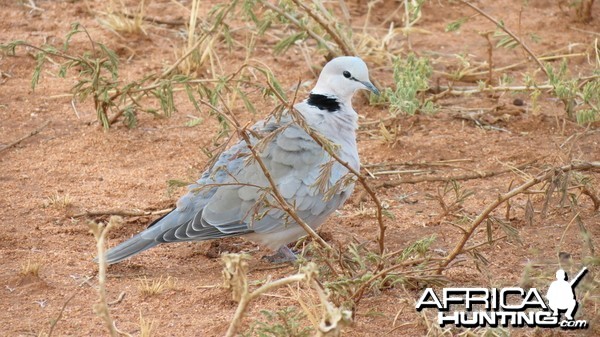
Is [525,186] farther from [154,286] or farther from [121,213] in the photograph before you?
[121,213]

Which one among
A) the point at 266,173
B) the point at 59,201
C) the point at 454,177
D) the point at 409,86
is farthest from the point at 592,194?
the point at 59,201

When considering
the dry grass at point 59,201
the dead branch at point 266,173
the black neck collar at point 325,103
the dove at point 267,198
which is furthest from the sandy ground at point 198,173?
the black neck collar at point 325,103

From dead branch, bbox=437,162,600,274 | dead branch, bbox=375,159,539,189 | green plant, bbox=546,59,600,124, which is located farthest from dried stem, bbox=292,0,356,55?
dead branch, bbox=437,162,600,274

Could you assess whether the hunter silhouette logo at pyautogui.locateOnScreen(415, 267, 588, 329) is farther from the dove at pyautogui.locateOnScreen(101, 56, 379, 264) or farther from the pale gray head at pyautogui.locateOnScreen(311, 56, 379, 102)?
the pale gray head at pyautogui.locateOnScreen(311, 56, 379, 102)

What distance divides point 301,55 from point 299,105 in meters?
2.42

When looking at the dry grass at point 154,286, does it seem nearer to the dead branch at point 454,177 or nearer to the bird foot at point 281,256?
the bird foot at point 281,256

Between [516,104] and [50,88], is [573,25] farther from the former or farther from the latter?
[50,88]

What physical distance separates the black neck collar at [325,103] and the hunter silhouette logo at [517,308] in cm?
122

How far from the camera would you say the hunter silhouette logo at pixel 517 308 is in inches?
140

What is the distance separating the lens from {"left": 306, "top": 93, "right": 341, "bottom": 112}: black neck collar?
479 centimetres

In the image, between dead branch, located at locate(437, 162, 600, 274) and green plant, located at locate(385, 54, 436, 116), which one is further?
green plant, located at locate(385, 54, 436, 116)

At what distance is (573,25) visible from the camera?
7574 millimetres

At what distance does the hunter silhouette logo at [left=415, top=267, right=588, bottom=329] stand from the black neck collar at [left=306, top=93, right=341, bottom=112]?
1.22m

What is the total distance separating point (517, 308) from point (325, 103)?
1.55 metres
